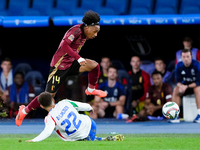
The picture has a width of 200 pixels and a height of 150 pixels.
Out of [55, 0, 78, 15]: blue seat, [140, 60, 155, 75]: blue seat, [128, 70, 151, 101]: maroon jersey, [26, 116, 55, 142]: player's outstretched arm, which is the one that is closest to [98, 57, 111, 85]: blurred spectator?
[128, 70, 151, 101]: maroon jersey

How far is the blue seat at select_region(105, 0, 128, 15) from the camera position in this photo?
12.5 m

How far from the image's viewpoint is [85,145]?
5.34 m

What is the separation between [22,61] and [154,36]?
4.05 meters

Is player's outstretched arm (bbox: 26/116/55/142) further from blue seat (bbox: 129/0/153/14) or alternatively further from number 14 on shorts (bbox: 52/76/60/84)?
blue seat (bbox: 129/0/153/14)

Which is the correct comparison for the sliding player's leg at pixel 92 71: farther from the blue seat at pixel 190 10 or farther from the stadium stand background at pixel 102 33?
the blue seat at pixel 190 10

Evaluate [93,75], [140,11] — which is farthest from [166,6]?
[93,75]

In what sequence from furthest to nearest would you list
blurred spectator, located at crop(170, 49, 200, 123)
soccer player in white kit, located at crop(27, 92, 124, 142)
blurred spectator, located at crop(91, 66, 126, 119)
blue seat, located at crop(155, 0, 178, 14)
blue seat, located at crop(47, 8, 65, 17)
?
1. blue seat, located at crop(47, 8, 65, 17)
2. blue seat, located at crop(155, 0, 178, 14)
3. blurred spectator, located at crop(91, 66, 126, 119)
4. blurred spectator, located at crop(170, 49, 200, 123)
5. soccer player in white kit, located at crop(27, 92, 124, 142)

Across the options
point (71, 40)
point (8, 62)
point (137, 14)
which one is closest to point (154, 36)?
point (137, 14)

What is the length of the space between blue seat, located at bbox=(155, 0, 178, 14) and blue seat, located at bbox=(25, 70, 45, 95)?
3.95 metres

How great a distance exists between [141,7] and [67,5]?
2.23 meters

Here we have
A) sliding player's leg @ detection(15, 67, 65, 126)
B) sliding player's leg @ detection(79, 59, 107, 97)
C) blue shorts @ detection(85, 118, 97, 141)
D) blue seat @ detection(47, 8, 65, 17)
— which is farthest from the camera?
blue seat @ detection(47, 8, 65, 17)

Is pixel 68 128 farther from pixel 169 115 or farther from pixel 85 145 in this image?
pixel 169 115

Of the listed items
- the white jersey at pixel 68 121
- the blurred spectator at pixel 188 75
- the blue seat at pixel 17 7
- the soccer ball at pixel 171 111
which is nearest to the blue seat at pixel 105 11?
the blue seat at pixel 17 7

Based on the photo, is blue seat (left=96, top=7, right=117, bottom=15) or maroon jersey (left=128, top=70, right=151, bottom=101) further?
blue seat (left=96, top=7, right=117, bottom=15)
